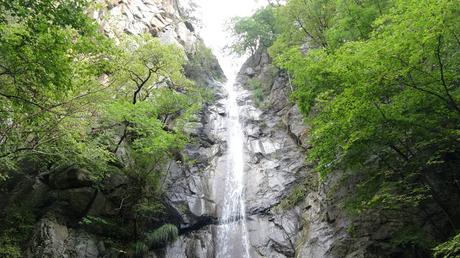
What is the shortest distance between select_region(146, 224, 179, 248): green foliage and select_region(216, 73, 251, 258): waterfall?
6.91 feet

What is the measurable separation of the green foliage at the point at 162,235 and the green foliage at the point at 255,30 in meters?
23.1

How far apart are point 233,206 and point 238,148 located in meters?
5.48

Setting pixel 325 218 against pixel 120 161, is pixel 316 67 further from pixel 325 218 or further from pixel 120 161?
pixel 120 161

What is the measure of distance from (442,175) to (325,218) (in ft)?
16.1

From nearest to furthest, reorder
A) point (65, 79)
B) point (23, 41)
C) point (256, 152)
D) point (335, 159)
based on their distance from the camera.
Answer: point (23, 41)
point (65, 79)
point (335, 159)
point (256, 152)

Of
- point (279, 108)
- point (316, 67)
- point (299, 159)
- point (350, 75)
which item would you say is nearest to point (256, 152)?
point (299, 159)

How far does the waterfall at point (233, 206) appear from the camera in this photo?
1576cm

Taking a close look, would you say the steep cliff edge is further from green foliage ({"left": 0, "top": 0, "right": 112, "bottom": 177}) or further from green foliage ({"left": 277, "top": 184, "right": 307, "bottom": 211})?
green foliage ({"left": 0, "top": 0, "right": 112, "bottom": 177})

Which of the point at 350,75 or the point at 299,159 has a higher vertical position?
the point at 299,159

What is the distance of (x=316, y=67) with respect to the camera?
11555 millimetres

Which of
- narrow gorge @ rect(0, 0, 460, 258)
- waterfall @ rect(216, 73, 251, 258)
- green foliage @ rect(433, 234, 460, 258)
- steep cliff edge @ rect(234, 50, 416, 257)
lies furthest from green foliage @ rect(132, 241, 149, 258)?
green foliage @ rect(433, 234, 460, 258)

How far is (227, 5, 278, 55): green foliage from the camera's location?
1340 inches

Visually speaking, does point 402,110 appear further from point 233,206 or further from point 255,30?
point 255,30

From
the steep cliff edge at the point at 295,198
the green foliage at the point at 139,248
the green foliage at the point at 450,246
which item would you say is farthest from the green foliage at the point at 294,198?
the green foliage at the point at 450,246
